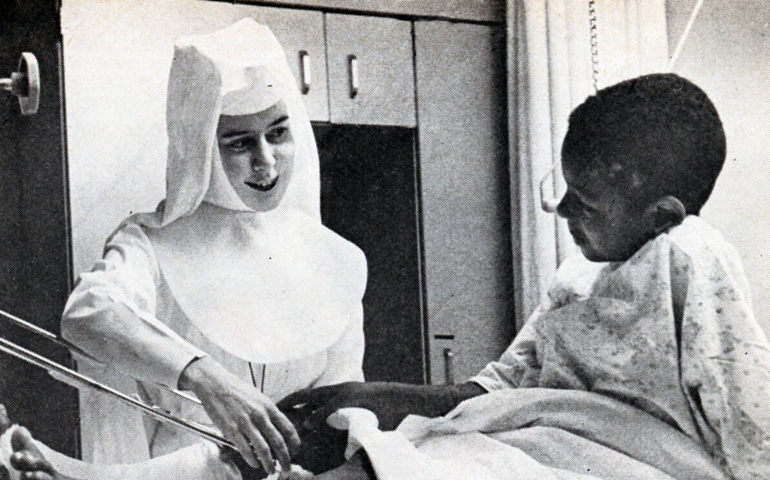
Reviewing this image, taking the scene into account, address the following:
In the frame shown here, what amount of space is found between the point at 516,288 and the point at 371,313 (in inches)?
13.1

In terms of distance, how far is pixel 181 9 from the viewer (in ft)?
7.08

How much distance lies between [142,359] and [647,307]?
55cm

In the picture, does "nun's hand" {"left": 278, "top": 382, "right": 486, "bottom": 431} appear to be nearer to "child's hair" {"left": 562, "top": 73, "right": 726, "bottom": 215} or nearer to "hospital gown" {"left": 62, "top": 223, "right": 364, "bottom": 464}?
"hospital gown" {"left": 62, "top": 223, "right": 364, "bottom": 464}

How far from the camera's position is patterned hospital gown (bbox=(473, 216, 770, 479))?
98cm

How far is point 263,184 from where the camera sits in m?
1.59

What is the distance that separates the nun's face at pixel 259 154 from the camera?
5.14 feet

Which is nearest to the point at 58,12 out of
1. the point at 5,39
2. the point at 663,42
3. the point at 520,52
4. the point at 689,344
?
the point at 5,39

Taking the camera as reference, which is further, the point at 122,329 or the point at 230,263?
the point at 230,263

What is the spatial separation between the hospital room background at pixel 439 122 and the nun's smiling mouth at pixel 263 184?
592 millimetres

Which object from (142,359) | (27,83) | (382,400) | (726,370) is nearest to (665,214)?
(726,370)

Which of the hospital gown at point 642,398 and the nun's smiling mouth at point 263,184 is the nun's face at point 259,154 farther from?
the hospital gown at point 642,398

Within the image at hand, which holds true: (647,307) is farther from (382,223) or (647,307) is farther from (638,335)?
(382,223)

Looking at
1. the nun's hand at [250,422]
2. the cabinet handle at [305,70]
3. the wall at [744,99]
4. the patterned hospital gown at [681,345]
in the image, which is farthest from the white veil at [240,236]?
the wall at [744,99]

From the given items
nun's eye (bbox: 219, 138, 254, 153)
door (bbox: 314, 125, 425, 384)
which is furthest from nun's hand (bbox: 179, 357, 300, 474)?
door (bbox: 314, 125, 425, 384)
